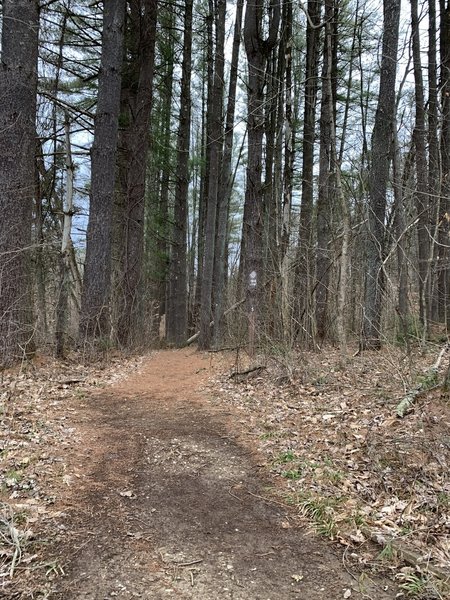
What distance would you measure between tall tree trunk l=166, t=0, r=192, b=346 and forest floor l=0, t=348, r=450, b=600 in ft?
30.6

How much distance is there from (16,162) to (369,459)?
6404 millimetres

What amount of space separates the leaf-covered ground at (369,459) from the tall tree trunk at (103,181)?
11.8 feet

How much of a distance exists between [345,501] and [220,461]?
1.30 m

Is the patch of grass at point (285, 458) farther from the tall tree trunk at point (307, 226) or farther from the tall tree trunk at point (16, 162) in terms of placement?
the tall tree trunk at point (16, 162)

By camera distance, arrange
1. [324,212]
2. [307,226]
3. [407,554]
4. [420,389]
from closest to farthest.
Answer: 1. [407,554]
2. [420,389]
3. [307,226]
4. [324,212]

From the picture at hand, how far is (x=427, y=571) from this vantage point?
7.82 feet

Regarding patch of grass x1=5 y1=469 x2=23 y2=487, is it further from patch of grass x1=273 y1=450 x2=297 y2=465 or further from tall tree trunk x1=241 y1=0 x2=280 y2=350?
tall tree trunk x1=241 y1=0 x2=280 y2=350

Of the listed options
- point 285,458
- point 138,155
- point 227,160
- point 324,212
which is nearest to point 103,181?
point 138,155

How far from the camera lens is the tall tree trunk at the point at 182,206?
14.0 meters

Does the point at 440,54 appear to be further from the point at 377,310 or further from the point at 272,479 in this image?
the point at 272,479

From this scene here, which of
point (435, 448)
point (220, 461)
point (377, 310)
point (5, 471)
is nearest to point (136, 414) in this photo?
point (220, 461)

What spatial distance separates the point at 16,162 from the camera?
669 cm

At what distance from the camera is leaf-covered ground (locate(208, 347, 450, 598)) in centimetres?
265

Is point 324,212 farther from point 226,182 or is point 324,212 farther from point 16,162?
point 16,162
